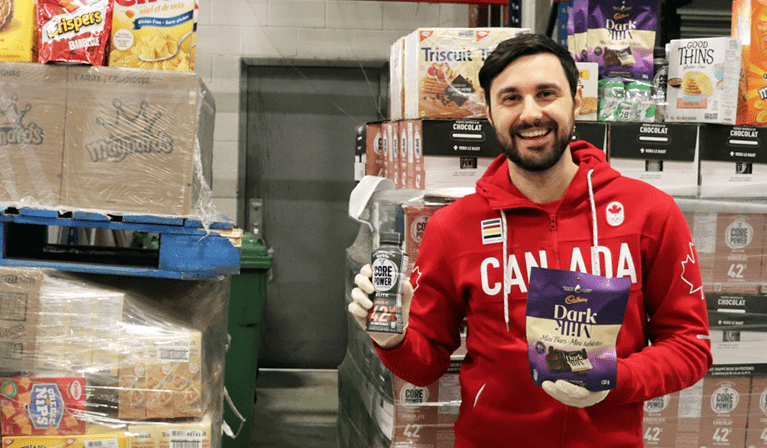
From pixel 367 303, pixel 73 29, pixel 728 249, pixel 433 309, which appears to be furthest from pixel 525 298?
pixel 73 29

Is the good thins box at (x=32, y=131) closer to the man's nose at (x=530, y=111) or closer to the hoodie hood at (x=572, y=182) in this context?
the hoodie hood at (x=572, y=182)

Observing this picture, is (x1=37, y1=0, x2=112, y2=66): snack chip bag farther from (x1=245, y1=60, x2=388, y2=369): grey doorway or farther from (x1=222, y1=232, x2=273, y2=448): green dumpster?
(x1=245, y1=60, x2=388, y2=369): grey doorway

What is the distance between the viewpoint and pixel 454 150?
2.72 meters

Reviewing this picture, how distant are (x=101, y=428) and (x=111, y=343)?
0.33 m

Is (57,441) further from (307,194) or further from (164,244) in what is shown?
(307,194)

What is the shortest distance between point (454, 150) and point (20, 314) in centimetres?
189

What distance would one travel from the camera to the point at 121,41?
2697 mm

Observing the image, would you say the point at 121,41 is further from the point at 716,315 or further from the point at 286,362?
the point at 286,362

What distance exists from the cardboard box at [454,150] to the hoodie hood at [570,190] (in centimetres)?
53

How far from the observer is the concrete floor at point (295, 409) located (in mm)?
4902

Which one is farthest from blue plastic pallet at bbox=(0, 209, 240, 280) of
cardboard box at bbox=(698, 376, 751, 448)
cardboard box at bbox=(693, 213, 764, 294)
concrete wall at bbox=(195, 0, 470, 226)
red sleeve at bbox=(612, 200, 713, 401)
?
concrete wall at bbox=(195, 0, 470, 226)

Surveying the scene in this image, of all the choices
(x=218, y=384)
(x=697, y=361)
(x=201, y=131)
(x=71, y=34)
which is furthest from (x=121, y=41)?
(x=697, y=361)

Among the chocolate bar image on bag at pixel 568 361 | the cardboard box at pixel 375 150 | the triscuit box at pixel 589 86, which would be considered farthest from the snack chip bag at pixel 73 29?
the chocolate bar image on bag at pixel 568 361

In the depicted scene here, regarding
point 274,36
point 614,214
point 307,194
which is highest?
point 274,36
